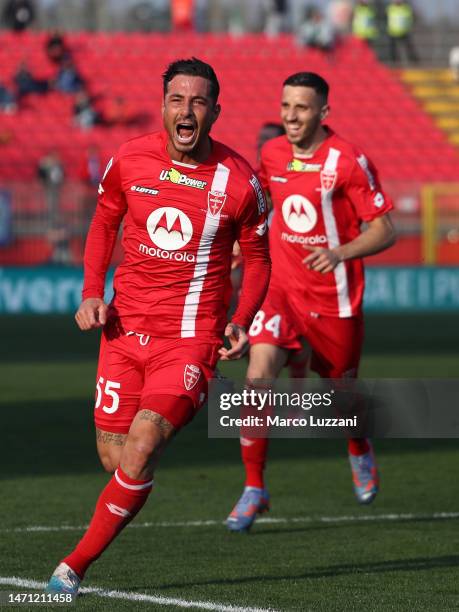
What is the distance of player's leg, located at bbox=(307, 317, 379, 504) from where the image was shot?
30.3 ft

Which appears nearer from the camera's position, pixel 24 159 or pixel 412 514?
pixel 412 514

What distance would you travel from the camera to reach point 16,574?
6.68 m

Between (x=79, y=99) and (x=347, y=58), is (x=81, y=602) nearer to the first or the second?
(x=79, y=99)

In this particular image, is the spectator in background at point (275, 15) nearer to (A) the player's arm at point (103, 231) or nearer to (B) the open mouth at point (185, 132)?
(A) the player's arm at point (103, 231)

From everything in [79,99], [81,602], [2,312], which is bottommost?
[2,312]

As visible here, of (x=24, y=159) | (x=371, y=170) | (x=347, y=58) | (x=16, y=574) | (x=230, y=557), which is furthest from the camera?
(x=347, y=58)

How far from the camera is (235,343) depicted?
250 inches

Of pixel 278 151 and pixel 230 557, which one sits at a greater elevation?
pixel 278 151

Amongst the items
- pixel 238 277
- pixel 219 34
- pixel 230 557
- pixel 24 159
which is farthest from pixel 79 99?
pixel 230 557

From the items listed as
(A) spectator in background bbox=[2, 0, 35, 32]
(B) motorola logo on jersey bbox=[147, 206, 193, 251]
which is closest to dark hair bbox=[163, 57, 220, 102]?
(B) motorola logo on jersey bbox=[147, 206, 193, 251]

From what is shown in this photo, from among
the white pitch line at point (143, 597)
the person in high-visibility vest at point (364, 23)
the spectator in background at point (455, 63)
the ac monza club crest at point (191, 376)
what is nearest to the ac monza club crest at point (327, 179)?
the ac monza club crest at point (191, 376)

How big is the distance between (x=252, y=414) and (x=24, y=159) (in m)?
23.2

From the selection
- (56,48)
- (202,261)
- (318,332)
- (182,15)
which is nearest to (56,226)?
(56,48)

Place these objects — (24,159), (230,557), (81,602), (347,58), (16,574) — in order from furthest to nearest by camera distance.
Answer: (347,58), (24,159), (230,557), (16,574), (81,602)
